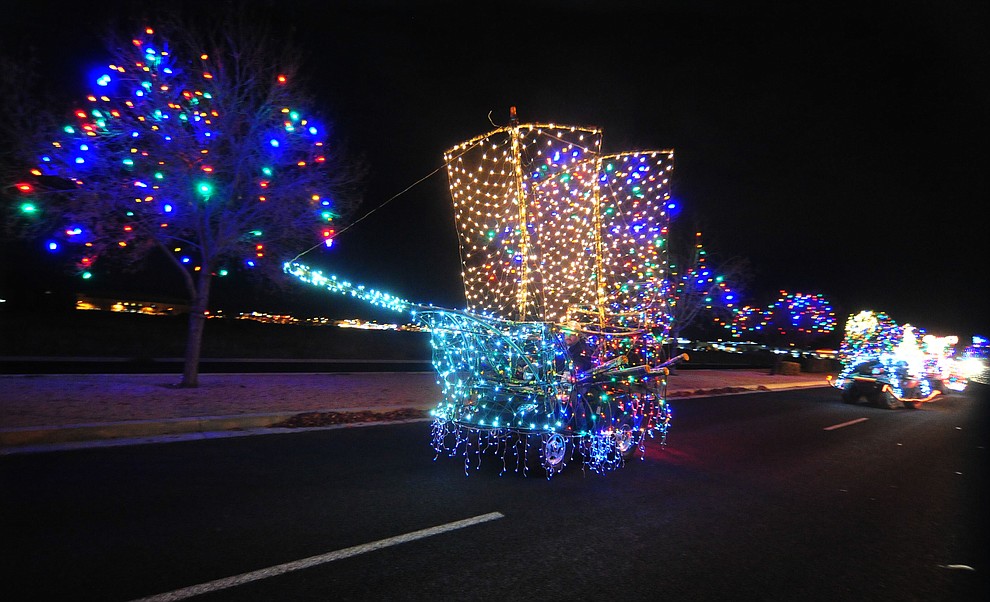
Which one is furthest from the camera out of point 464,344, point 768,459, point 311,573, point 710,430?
point 710,430

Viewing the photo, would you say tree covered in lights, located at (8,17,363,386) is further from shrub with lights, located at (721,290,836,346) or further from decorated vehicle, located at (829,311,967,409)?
shrub with lights, located at (721,290,836,346)

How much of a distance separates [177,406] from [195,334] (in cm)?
265

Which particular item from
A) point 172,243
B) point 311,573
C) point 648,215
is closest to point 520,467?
point 311,573

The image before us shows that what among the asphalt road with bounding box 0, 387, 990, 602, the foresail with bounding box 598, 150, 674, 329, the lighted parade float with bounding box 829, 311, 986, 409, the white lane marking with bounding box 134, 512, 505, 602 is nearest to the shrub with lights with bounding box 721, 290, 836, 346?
the lighted parade float with bounding box 829, 311, 986, 409

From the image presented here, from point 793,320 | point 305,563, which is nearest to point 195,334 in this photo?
point 305,563

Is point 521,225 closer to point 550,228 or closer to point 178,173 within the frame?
point 550,228

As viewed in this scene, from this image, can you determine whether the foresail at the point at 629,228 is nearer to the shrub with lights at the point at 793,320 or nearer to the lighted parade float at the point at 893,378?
the lighted parade float at the point at 893,378

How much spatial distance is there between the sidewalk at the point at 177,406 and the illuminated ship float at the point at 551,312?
2541mm

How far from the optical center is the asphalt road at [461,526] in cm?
383

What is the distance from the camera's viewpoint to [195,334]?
11602 mm

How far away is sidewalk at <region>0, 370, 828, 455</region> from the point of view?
7.55 metres

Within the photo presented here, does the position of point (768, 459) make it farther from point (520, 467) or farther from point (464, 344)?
point (464, 344)

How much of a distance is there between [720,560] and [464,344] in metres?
3.47

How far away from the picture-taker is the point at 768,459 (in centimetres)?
849
